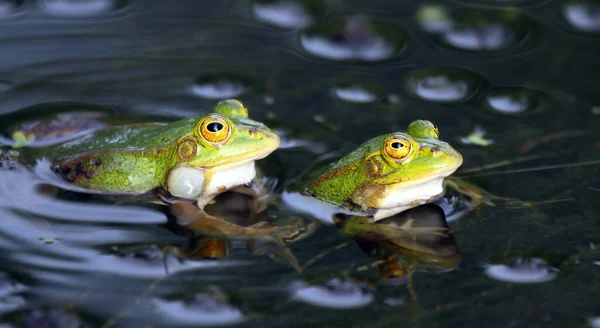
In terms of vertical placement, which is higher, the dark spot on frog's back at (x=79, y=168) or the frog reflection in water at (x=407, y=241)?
the dark spot on frog's back at (x=79, y=168)

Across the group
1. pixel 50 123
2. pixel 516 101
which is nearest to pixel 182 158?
pixel 50 123

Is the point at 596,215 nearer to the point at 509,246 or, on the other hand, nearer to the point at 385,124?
the point at 509,246

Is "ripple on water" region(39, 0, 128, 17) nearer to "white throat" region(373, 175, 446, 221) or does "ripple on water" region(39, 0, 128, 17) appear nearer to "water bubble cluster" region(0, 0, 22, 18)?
"water bubble cluster" region(0, 0, 22, 18)

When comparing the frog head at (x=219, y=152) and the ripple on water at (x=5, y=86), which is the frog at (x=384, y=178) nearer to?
the frog head at (x=219, y=152)

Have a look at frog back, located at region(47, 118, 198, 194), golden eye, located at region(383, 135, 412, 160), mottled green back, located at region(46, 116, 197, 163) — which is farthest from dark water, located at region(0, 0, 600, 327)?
golden eye, located at region(383, 135, 412, 160)

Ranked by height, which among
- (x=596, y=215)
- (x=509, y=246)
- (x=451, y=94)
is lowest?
(x=509, y=246)

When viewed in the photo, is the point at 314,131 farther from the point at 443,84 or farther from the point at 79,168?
the point at 79,168

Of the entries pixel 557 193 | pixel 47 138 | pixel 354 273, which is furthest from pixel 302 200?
pixel 47 138

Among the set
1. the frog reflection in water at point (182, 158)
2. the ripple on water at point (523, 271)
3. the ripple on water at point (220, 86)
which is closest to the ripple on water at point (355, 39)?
the ripple on water at point (220, 86)
